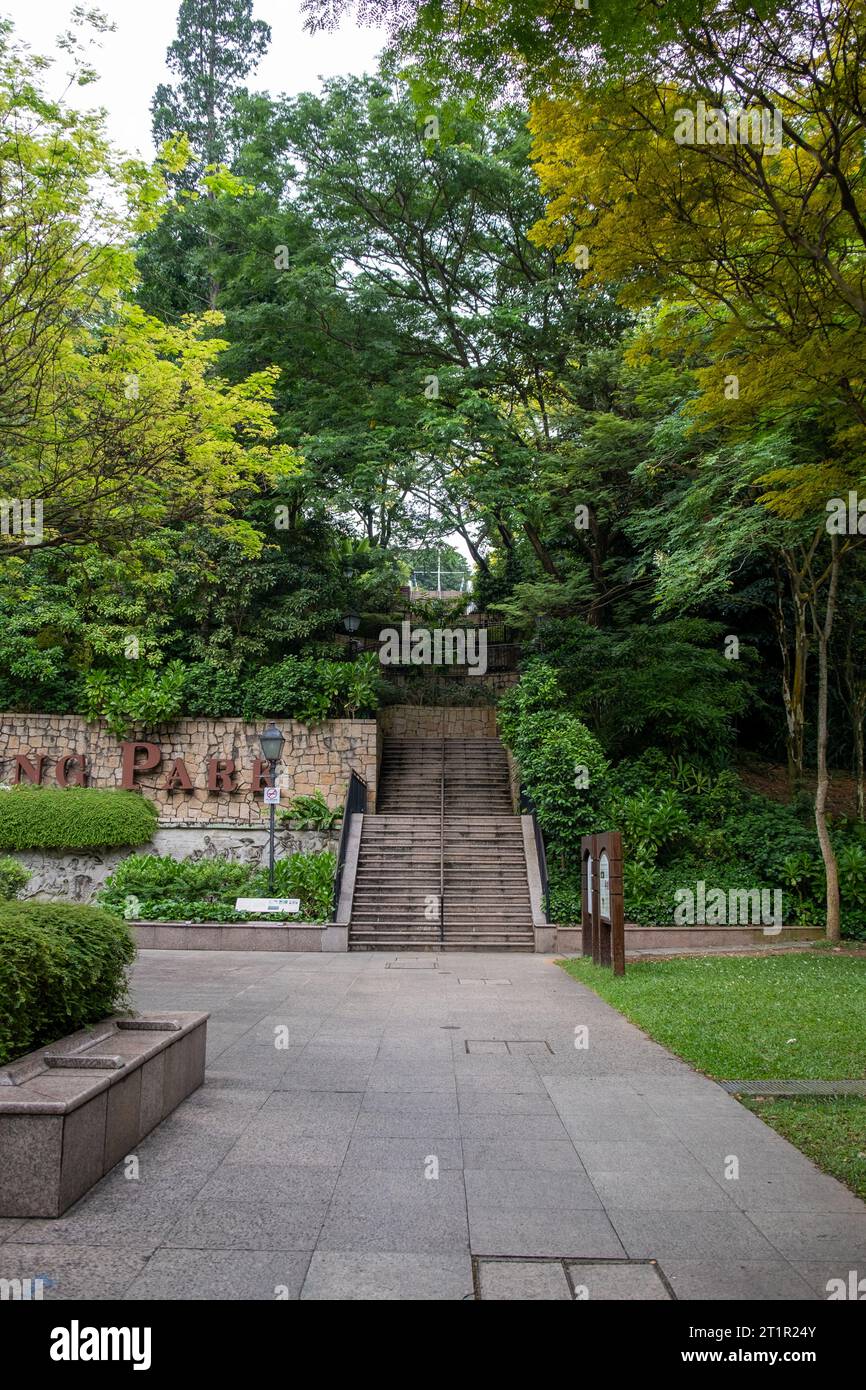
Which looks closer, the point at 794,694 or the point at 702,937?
the point at 702,937

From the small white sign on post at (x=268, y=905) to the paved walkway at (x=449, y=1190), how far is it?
6.62 m

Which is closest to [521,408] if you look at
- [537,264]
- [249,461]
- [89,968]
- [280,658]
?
[537,264]

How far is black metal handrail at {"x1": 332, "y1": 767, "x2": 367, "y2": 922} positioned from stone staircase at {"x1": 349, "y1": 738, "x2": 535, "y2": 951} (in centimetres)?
34

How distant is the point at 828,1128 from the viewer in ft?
16.0

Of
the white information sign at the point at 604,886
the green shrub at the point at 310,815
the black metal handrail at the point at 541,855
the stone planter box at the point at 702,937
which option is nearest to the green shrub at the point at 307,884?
the green shrub at the point at 310,815

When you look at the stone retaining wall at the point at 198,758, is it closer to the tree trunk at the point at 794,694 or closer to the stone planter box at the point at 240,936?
the stone planter box at the point at 240,936

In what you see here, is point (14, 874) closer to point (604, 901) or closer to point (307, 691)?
point (307, 691)

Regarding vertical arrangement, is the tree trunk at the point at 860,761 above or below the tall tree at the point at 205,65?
below

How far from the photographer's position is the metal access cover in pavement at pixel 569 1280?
9.82 feet

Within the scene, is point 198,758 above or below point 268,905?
above

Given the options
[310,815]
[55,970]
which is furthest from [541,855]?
[55,970]

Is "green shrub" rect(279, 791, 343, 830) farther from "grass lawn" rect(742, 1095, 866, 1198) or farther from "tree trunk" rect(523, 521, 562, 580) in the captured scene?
"grass lawn" rect(742, 1095, 866, 1198)

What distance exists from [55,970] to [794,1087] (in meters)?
4.66

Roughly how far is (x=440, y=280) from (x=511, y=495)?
21.4ft
